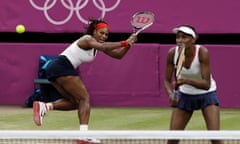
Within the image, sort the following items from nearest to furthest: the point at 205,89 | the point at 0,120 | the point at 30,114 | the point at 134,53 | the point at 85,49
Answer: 1. the point at 205,89
2. the point at 85,49
3. the point at 0,120
4. the point at 30,114
5. the point at 134,53

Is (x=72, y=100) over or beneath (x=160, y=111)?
over

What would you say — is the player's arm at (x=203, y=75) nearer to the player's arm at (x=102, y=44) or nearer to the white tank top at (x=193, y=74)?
the white tank top at (x=193, y=74)

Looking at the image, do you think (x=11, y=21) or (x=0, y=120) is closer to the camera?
(x=0, y=120)

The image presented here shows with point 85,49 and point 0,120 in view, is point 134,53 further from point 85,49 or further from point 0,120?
point 85,49

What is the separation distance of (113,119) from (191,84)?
4.56 m

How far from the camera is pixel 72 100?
28.7 feet

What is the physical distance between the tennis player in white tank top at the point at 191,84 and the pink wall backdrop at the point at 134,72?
5.92 meters

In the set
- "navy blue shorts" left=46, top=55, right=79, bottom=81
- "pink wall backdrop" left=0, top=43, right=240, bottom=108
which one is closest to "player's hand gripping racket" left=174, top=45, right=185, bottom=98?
"navy blue shorts" left=46, top=55, right=79, bottom=81

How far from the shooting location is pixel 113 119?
1112 centimetres

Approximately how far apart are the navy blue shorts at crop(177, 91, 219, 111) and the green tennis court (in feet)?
10.5

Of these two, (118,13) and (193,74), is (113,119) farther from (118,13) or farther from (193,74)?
(193,74)

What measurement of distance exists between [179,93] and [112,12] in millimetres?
6203

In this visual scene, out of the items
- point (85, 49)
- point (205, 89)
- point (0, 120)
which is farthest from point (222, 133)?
point (0, 120)

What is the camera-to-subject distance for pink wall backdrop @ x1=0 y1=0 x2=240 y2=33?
42.3 feet
